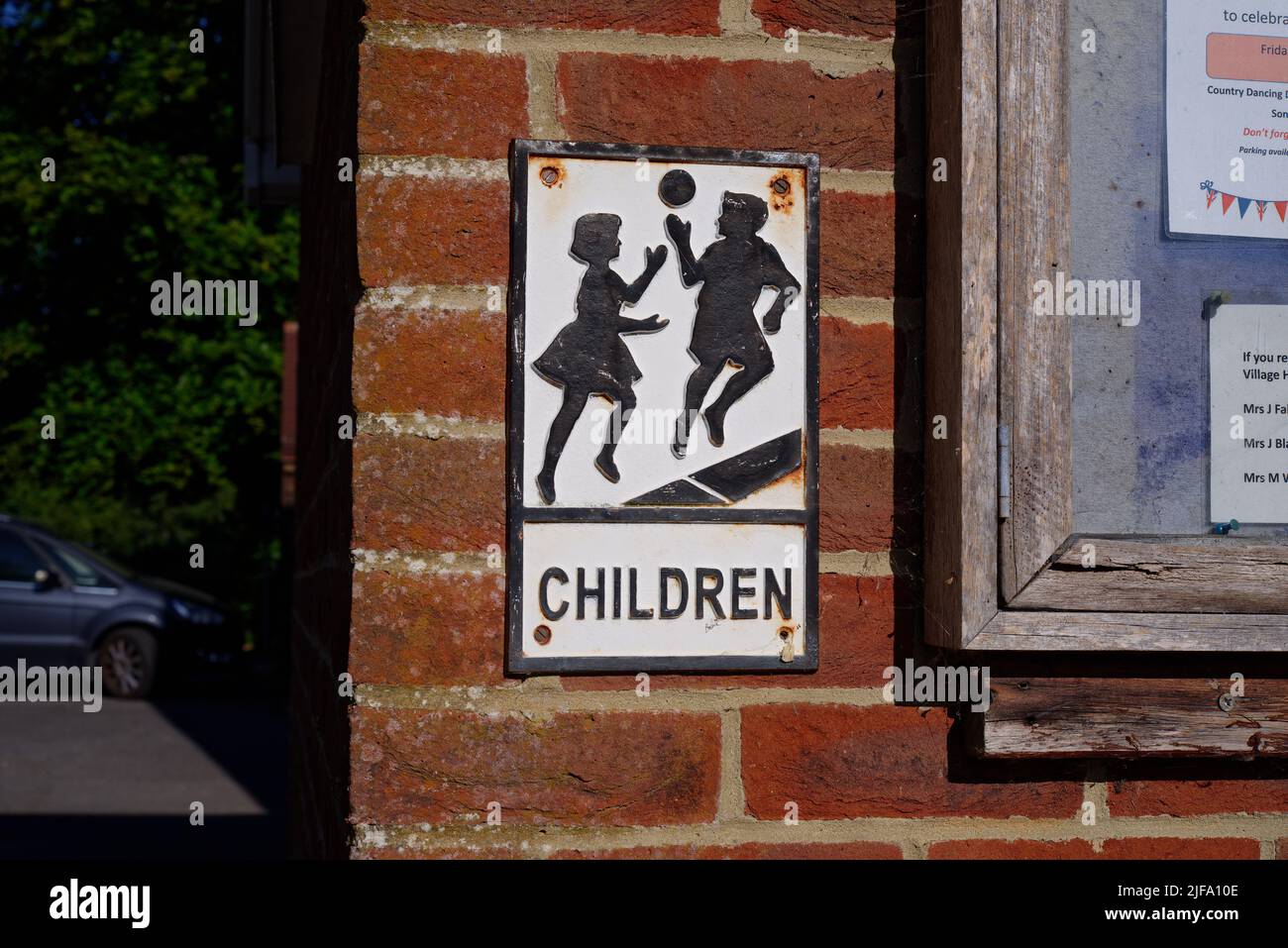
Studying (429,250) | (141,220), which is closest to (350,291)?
(429,250)

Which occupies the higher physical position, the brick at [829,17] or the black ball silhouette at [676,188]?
the brick at [829,17]

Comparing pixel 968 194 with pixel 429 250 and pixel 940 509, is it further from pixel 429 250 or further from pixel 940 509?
pixel 429 250

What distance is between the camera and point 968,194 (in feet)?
4.74

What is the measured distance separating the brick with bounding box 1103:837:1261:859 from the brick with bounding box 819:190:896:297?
2.31ft

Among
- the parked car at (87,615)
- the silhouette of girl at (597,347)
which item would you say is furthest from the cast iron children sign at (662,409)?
the parked car at (87,615)

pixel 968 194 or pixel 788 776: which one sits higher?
pixel 968 194

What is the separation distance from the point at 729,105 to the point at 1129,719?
2.77 ft

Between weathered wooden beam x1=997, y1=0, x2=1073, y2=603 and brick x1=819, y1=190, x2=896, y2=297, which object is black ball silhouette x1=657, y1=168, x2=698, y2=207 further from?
weathered wooden beam x1=997, y1=0, x2=1073, y2=603

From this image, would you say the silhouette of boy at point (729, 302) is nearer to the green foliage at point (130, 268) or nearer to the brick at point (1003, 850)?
the brick at point (1003, 850)

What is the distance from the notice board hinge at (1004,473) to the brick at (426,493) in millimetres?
554

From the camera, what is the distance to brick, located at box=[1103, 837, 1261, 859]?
59.1 inches

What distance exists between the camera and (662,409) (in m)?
1.43

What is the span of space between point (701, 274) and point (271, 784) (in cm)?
809

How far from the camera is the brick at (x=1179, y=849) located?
150 cm
